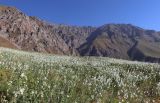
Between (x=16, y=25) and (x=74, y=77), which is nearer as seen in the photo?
(x=74, y=77)

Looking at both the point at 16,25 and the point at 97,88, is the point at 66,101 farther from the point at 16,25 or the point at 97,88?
the point at 16,25

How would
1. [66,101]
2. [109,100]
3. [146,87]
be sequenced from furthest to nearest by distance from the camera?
[146,87]
[109,100]
[66,101]

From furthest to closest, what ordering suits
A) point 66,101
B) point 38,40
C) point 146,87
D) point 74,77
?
1. point 38,40
2. point 146,87
3. point 74,77
4. point 66,101

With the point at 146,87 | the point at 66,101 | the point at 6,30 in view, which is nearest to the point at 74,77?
the point at 146,87

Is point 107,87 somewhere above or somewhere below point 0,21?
below

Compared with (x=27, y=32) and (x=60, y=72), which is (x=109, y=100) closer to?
(x=60, y=72)

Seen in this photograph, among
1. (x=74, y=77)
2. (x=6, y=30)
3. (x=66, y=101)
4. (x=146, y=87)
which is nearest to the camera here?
(x=66, y=101)

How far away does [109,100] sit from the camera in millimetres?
15133

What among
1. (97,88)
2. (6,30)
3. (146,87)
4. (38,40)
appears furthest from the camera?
(38,40)

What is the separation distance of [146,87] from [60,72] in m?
5.24

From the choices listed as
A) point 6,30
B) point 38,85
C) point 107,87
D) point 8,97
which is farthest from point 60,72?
point 6,30

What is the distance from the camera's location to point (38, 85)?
15.2 m

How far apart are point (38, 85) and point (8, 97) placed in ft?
7.15

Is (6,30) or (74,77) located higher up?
(6,30)
